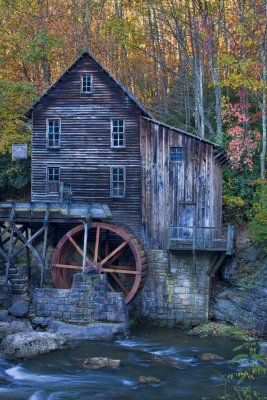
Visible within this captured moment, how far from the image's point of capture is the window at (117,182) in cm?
2288

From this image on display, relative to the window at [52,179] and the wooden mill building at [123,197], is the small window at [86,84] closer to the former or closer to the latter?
the wooden mill building at [123,197]

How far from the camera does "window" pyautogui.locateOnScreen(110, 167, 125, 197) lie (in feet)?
75.0

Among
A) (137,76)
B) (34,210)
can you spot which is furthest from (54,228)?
(137,76)

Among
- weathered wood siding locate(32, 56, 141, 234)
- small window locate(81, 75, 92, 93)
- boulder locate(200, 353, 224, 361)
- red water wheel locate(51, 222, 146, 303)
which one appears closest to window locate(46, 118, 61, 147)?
weathered wood siding locate(32, 56, 141, 234)

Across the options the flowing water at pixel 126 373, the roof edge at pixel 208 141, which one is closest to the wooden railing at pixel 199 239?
the roof edge at pixel 208 141

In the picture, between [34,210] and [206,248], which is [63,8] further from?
[206,248]

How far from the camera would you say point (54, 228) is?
23281mm

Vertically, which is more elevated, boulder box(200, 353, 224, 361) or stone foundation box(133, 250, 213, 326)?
stone foundation box(133, 250, 213, 326)

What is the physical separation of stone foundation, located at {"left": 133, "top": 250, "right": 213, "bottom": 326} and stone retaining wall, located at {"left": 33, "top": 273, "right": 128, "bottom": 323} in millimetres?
2272

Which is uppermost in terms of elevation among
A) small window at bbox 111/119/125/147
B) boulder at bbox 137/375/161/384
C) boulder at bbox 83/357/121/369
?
small window at bbox 111/119/125/147

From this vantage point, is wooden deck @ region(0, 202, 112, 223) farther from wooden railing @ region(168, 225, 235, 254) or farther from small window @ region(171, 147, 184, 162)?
small window @ region(171, 147, 184, 162)

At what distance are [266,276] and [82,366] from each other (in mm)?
7877

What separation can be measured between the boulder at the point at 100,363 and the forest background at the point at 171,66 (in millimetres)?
7978

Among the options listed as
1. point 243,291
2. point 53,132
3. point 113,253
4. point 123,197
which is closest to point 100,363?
point 113,253
